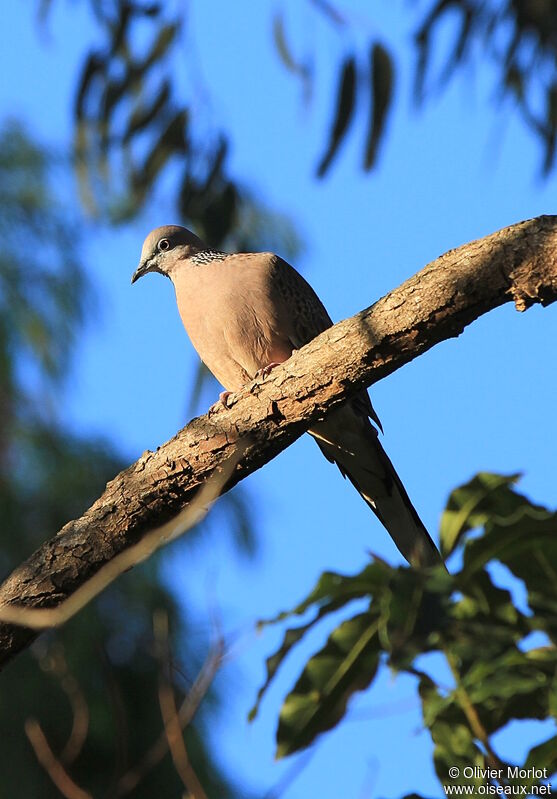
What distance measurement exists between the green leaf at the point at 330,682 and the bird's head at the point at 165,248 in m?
3.30

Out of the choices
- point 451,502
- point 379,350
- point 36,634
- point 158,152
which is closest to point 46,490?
point 158,152

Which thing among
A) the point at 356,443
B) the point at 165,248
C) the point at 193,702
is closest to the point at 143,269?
the point at 165,248

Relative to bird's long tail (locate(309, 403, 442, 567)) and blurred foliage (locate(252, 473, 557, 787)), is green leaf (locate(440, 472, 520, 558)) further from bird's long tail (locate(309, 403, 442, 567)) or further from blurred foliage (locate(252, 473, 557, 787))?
bird's long tail (locate(309, 403, 442, 567))

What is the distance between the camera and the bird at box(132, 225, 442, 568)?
14.5 ft

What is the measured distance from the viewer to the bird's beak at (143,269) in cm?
531

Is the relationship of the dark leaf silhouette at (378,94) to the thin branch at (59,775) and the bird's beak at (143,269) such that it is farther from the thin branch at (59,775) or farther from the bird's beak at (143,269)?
the thin branch at (59,775)

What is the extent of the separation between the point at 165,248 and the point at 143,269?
0.15 meters

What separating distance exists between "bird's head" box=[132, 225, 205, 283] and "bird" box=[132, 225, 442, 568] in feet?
1.60

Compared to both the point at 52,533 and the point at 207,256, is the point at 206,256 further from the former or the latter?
the point at 52,533

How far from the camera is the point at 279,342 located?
176 inches

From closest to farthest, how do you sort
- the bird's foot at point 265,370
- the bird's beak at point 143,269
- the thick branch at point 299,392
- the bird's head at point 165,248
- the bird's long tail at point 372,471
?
the thick branch at point 299,392, the bird's foot at point 265,370, the bird's long tail at point 372,471, the bird's head at point 165,248, the bird's beak at point 143,269

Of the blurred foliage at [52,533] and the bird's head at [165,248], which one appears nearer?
the bird's head at [165,248]

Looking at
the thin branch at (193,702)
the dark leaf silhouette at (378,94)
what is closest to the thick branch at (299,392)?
the thin branch at (193,702)

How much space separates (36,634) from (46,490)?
18.6 feet
